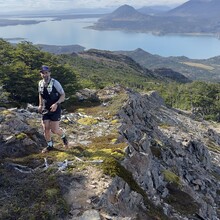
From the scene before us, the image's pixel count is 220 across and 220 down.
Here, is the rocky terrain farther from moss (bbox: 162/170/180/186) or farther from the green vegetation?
the green vegetation

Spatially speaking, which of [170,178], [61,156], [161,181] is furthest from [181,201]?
[61,156]

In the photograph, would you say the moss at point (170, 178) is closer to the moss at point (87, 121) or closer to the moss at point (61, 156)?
the moss at point (87, 121)

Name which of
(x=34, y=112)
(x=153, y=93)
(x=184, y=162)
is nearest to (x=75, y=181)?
(x=34, y=112)

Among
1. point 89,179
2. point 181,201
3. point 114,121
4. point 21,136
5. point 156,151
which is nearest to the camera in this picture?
point 89,179

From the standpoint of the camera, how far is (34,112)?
22.0 m

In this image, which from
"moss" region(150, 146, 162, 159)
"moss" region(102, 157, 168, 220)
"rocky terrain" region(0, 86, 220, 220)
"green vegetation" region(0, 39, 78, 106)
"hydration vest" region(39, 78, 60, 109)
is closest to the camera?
"rocky terrain" region(0, 86, 220, 220)

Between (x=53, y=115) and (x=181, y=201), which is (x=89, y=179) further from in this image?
(x=181, y=201)

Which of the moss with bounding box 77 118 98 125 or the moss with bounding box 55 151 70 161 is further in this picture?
the moss with bounding box 77 118 98 125

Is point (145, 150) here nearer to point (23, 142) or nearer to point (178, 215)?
point (178, 215)

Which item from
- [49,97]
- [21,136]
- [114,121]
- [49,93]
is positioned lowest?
[114,121]

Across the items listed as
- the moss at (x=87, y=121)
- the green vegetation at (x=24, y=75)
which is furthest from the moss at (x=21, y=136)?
the green vegetation at (x=24, y=75)

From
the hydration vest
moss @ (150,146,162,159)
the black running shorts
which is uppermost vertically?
the hydration vest

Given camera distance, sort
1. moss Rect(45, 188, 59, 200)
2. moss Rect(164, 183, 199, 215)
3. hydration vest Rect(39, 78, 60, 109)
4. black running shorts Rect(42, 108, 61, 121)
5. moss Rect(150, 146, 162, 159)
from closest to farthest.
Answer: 1. moss Rect(45, 188, 59, 200)
2. hydration vest Rect(39, 78, 60, 109)
3. black running shorts Rect(42, 108, 61, 121)
4. moss Rect(164, 183, 199, 215)
5. moss Rect(150, 146, 162, 159)

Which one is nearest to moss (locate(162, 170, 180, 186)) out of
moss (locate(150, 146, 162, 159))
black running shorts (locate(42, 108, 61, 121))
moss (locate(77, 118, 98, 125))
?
moss (locate(150, 146, 162, 159))
